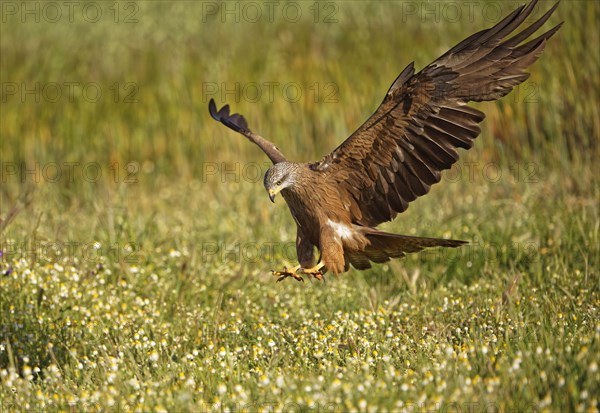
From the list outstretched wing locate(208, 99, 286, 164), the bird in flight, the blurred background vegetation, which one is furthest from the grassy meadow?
outstretched wing locate(208, 99, 286, 164)

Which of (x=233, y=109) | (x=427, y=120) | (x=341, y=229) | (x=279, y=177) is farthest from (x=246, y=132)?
(x=233, y=109)

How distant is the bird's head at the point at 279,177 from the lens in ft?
15.6

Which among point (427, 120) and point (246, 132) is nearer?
point (427, 120)

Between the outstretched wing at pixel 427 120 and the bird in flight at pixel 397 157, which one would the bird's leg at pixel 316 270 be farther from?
the outstretched wing at pixel 427 120

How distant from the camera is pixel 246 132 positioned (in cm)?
561

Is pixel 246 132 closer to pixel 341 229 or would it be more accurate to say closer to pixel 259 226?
pixel 341 229

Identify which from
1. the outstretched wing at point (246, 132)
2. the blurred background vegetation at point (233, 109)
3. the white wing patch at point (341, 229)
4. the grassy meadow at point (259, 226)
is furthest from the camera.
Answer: the blurred background vegetation at point (233, 109)

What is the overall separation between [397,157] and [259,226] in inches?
86.2

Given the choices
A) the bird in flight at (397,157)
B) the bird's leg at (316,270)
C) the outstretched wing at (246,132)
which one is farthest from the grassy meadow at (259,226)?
the outstretched wing at (246,132)

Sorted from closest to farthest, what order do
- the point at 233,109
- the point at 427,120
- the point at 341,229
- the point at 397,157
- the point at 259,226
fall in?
the point at 427,120 < the point at 397,157 < the point at 341,229 < the point at 259,226 < the point at 233,109

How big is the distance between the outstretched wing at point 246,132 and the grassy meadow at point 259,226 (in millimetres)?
843

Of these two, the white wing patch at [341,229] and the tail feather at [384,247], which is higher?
the white wing patch at [341,229]

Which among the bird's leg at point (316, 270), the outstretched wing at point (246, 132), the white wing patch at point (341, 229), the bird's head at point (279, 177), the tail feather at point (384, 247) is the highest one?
the outstretched wing at point (246, 132)

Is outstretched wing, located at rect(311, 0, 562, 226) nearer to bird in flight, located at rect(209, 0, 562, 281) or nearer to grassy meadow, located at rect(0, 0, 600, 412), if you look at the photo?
bird in flight, located at rect(209, 0, 562, 281)
